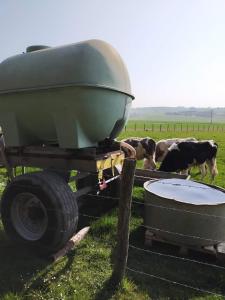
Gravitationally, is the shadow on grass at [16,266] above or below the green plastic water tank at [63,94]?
below

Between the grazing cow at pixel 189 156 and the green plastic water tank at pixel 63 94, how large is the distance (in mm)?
4827

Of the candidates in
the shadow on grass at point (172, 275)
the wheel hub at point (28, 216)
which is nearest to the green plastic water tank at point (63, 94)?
the wheel hub at point (28, 216)

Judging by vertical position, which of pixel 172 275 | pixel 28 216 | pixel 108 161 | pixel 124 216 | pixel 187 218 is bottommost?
pixel 172 275

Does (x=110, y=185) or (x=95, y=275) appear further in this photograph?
(x=110, y=185)

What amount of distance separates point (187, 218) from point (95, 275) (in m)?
1.57

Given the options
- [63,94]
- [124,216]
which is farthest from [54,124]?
[124,216]

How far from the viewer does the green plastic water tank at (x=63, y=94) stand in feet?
14.8

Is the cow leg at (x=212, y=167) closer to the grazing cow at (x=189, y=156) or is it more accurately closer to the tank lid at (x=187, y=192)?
Answer: the grazing cow at (x=189, y=156)

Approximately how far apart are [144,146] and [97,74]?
7331mm

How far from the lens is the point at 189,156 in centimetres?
1020

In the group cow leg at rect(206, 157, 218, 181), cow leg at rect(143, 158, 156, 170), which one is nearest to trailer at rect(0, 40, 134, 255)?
cow leg at rect(143, 158, 156, 170)

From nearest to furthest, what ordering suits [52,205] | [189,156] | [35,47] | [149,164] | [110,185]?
1. [52,205]
2. [35,47]
3. [110,185]
4. [189,156]
5. [149,164]

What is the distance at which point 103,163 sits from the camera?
5055 mm

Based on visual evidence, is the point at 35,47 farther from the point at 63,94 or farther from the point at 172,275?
the point at 172,275
